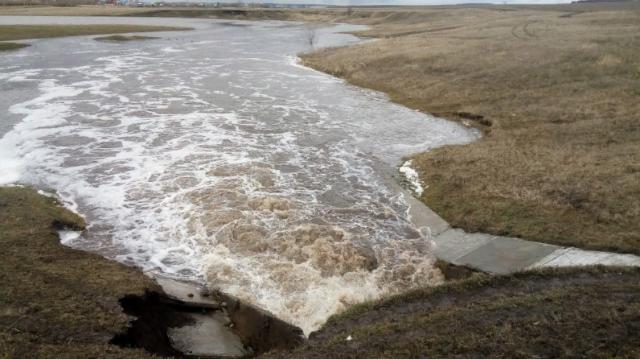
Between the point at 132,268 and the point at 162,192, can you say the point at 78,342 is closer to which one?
the point at 132,268

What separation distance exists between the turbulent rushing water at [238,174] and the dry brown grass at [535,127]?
2429mm

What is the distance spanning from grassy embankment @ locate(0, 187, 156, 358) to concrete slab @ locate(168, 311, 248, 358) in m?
1.25

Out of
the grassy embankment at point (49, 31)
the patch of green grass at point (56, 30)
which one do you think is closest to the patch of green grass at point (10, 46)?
the grassy embankment at point (49, 31)

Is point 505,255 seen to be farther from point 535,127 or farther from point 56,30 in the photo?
point 56,30

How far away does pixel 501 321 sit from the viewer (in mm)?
9906

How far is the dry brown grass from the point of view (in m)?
16.7

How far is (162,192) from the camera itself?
2103 cm

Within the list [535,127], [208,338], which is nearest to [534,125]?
[535,127]

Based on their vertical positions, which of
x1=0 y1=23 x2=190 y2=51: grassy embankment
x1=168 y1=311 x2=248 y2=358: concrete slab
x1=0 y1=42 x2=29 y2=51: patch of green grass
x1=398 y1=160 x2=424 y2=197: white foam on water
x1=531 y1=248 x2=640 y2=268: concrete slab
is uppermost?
x1=0 y1=23 x2=190 y2=51: grassy embankment

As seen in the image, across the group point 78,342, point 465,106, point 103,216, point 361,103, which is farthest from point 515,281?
point 361,103

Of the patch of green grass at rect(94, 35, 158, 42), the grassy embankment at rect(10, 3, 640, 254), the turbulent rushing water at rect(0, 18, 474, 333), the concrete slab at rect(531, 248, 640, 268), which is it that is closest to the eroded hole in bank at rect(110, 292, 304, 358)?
the turbulent rushing water at rect(0, 18, 474, 333)

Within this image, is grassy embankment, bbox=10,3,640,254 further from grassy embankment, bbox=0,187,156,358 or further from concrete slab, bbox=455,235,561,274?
grassy embankment, bbox=0,187,156,358

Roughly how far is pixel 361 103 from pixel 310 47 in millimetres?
43228

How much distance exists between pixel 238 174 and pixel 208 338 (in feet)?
39.2
